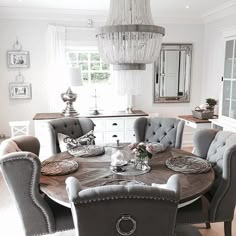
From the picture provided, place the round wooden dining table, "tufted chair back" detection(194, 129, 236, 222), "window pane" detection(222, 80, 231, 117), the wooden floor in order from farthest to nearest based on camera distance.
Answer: "window pane" detection(222, 80, 231, 117)
the wooden floor
"tufted chair back" detection(194, 129, 236, 222)
the round wooden dining table

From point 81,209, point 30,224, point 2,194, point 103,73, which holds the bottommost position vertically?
point 2,194

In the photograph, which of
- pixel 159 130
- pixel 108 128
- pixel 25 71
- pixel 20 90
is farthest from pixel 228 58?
pixel 20 90

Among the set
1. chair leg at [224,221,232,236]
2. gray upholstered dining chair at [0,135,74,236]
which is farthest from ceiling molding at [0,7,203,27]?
chair leg at [224,221,232,236]

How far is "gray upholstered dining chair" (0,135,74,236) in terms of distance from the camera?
1908 millimetres

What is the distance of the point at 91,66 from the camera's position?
5.16m

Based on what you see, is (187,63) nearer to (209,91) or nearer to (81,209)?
(209,91)

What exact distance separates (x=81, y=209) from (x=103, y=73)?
13.4 ft

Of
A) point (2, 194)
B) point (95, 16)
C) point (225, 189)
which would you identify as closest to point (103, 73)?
point (95, 16)

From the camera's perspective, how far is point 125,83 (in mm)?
2260

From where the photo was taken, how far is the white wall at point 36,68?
4.75 metres

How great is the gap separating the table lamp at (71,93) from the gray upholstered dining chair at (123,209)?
324 cm

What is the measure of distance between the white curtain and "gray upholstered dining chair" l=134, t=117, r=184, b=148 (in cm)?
207

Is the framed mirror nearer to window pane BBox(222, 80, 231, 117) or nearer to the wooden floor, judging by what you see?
window pane BBox(222, 80, 231, 117)

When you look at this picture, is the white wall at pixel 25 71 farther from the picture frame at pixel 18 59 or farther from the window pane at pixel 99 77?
the window pane at pixel 99 77
